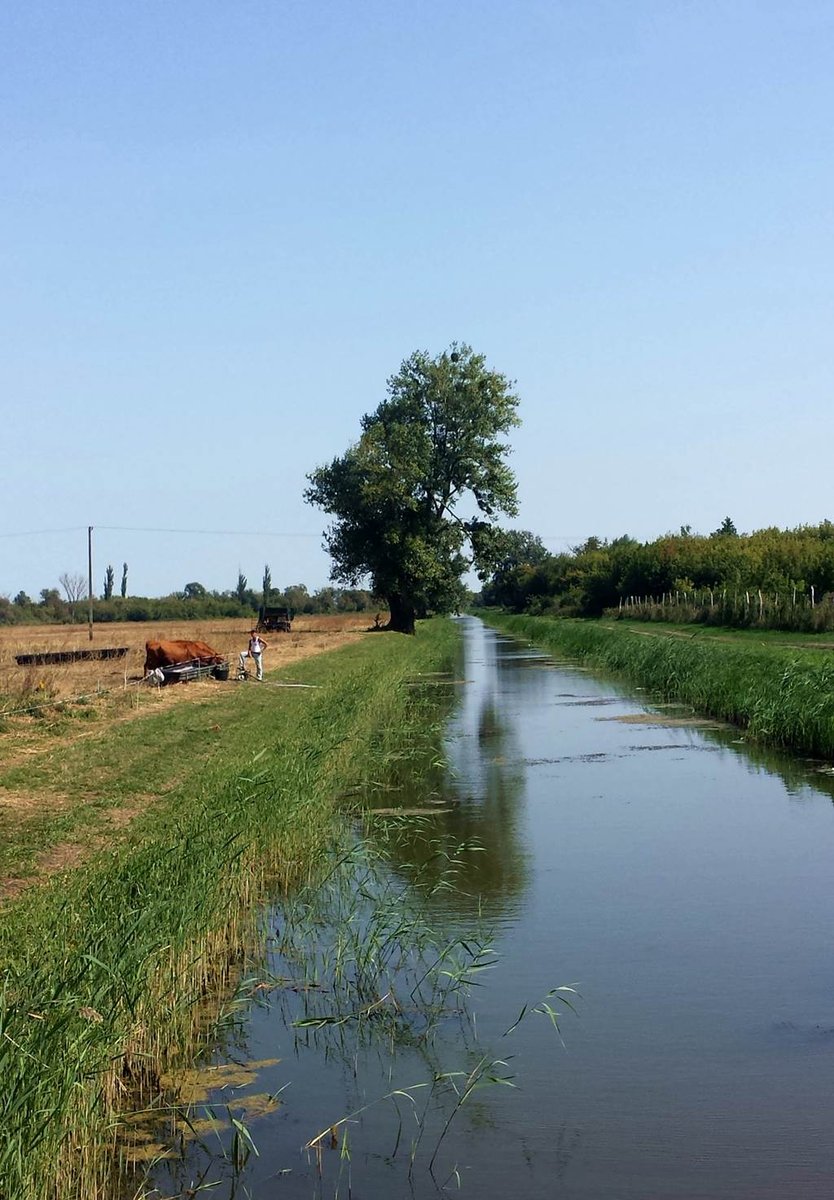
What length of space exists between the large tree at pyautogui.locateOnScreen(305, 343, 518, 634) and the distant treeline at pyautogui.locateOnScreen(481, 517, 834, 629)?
14.6 feet

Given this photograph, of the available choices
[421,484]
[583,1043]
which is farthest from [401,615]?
[583,1043]

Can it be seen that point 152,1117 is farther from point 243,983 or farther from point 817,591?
point 817,591

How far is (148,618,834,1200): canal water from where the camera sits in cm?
591

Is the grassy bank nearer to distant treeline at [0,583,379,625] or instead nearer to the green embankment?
the green embankment

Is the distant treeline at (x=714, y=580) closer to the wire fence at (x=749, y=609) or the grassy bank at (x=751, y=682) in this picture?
the wire fence at (x=749, y=609)

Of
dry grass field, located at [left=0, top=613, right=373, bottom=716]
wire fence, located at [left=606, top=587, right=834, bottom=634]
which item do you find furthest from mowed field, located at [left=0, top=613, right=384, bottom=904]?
wire fence, located at [left=606, top=587, right=834, bottom=634]

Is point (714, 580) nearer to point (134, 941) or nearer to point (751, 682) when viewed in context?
point (751, 682)

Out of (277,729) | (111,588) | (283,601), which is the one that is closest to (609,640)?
(277,729)

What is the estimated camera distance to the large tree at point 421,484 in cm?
6512

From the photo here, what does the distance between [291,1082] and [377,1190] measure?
4.27 ft

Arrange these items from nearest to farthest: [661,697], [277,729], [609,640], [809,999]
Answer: [809,999]
[277,729]
[661,697]
[609,640]

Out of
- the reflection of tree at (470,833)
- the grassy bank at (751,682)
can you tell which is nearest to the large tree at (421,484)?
the grassy bank at (751,682)

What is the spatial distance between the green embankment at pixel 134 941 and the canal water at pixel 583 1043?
15.8 inches

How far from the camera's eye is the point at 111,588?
146 m
